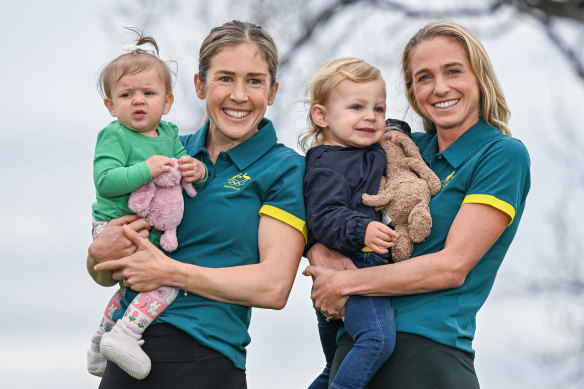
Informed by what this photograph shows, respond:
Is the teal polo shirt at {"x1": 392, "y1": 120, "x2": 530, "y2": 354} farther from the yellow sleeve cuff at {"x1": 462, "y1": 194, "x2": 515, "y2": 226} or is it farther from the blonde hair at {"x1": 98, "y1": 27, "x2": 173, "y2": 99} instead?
the blonde hair at {"x1": 98, "y1": 27, "x2": 173, "y2": 99}

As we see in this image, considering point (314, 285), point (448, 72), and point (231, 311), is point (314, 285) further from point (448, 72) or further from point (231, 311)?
point (448, 72)

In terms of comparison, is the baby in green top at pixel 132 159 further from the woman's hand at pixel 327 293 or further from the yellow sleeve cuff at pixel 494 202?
the yellow sleeve cuff at pixel 494 202

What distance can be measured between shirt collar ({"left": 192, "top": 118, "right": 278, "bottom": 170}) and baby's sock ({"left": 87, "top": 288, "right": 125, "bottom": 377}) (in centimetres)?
64

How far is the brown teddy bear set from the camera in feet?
10.3

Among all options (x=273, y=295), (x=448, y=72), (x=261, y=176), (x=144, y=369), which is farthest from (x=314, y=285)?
(x=448, y=72)

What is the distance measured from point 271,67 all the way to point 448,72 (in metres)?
0.68

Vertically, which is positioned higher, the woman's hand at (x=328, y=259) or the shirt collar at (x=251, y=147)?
the shirt collar at (x=251, y=147)

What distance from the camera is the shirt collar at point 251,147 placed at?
347 cm

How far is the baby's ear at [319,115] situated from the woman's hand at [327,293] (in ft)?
1.90

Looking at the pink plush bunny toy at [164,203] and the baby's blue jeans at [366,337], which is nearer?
the baby's blue jeans at [366,337]

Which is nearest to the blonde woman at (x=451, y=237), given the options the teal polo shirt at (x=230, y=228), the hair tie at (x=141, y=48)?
the teal polo shirt at (x=230, y=228)

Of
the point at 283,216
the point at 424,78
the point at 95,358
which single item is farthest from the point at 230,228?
the point at 424,78

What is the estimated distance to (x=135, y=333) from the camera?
10.7 ft

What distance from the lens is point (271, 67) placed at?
3.54m
